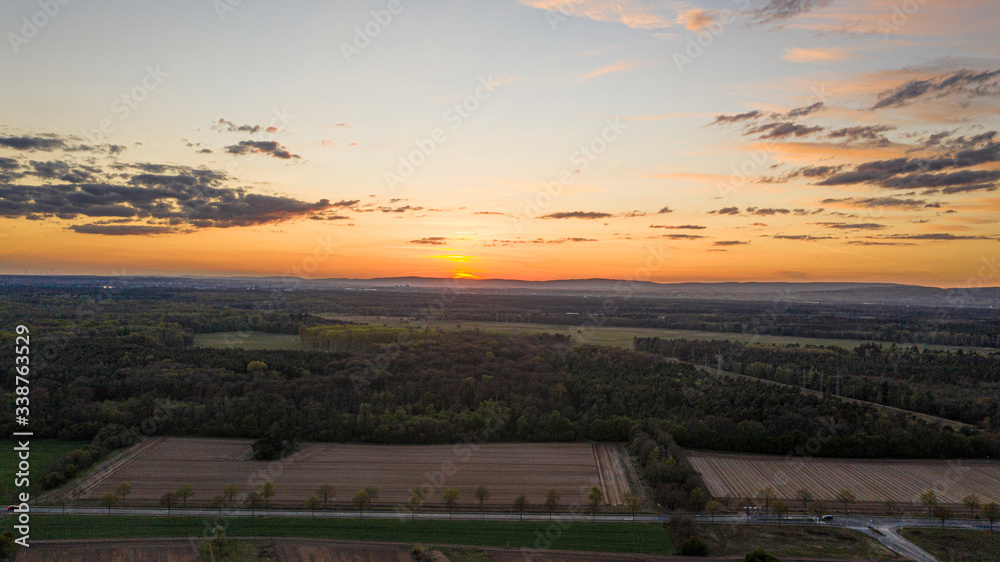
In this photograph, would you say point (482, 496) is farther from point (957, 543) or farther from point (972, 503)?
point (972, 503)

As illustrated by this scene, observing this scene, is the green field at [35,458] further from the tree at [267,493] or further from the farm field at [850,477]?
the farm field at [850,477]

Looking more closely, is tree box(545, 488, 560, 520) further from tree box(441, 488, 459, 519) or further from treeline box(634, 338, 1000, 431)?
treeline box(634, 338, 1000, 431)

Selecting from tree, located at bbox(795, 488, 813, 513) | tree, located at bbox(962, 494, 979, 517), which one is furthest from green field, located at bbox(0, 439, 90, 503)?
tree, located at bbox(962, 494, 979, 517)

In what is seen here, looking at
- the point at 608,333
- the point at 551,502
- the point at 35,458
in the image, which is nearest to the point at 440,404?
the point at 551,502

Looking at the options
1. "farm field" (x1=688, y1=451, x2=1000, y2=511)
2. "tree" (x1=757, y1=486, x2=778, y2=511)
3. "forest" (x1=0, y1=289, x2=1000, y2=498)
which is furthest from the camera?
"forest" (x1=0, y1=289, x2=1000, y2=498)

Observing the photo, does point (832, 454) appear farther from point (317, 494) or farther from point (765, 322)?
point (765, 322)

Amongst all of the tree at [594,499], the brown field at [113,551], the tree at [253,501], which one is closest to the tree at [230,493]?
the tree at [253,501]
